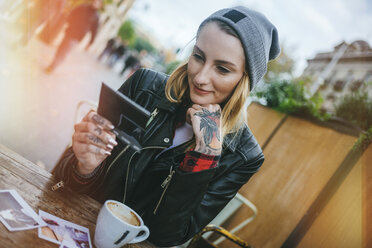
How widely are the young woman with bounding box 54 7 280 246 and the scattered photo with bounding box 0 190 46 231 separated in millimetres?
268

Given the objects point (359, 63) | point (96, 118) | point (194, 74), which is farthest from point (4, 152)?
point (359, 63)

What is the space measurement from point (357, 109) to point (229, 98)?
2392 mm

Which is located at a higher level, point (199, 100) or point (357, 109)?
point (357, 109)

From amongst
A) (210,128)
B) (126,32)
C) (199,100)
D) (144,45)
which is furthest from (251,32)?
(144,45)

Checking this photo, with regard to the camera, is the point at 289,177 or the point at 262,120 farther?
the point at 262,120

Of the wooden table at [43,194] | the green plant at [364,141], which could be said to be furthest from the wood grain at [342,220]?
the wooden table at [43,194]

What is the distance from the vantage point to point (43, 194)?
3.20 ft

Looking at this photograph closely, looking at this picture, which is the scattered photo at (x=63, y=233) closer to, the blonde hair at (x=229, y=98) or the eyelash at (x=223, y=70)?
the blonde hair at (x=229, y=98)

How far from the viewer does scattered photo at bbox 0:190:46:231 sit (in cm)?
74

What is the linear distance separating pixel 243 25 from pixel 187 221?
1.13 metres

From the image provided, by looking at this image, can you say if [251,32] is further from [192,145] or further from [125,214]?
[125,214]

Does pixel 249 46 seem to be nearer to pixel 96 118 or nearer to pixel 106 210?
pixel 96 118

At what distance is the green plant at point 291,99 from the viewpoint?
3260 millimetres

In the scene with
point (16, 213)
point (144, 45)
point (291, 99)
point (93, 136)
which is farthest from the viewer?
point (144, 45)
